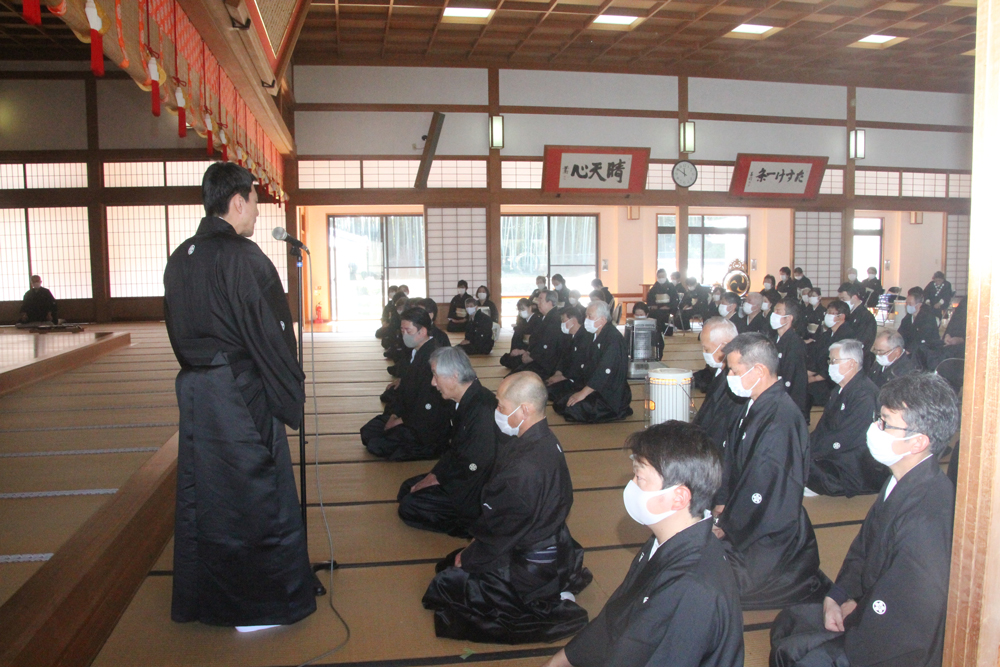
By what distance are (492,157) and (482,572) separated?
382 inches

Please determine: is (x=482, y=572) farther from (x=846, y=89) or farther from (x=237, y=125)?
(x=846, y=89)

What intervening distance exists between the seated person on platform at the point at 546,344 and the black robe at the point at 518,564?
4321 millimetres

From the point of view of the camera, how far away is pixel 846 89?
12.3 m

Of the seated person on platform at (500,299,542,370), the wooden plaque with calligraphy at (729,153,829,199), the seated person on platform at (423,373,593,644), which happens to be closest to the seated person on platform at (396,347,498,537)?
the seated person on platform at (423,373,593,644)

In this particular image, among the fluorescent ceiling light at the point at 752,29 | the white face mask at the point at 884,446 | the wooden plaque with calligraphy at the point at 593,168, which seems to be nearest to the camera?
the white face mask at the point at 884,446

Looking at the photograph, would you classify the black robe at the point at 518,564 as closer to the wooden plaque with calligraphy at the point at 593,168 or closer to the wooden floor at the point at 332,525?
the wooden floor at the point at 332,525

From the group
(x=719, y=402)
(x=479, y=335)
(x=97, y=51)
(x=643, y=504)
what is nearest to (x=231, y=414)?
(x=643, y=504)

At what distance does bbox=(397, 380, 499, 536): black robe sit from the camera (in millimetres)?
3117

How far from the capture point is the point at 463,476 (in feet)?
10.3

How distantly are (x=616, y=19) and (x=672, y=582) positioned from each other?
966 cm

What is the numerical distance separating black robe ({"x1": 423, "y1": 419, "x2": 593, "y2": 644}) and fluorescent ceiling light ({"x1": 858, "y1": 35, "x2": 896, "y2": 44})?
10.8 m

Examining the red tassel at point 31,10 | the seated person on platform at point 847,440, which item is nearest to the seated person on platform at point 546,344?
the seated person on platform at point 847,440

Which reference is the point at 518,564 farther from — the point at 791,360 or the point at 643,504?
the point at 791,360

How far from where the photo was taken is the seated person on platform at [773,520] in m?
2.41
